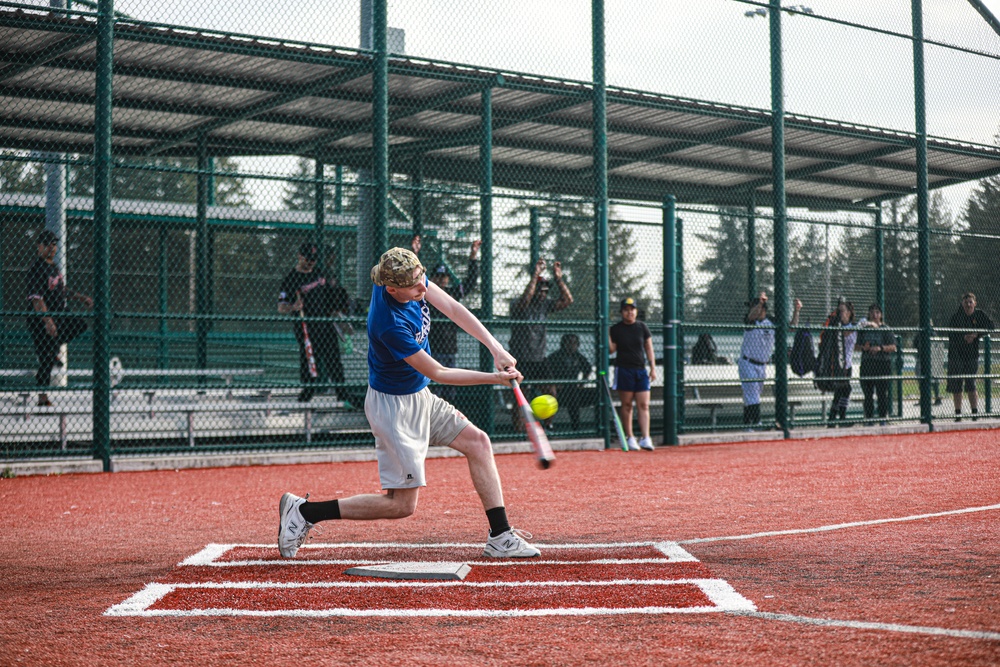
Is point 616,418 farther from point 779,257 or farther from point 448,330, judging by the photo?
point 779,257

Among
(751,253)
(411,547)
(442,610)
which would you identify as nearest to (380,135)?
(411,547)

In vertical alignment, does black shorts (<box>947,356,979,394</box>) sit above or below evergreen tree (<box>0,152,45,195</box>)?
below

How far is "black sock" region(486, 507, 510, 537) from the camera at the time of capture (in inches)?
212

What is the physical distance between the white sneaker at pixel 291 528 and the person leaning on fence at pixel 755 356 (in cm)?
941

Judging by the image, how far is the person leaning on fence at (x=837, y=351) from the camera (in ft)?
48.1

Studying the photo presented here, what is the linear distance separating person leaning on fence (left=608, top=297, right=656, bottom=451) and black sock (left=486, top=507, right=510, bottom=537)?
22.9 feet

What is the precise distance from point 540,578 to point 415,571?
606mm

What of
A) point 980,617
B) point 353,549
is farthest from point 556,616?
point 353,549

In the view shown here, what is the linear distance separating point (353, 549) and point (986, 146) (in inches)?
580

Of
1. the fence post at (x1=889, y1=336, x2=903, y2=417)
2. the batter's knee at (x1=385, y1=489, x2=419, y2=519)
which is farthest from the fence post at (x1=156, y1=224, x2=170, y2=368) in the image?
the batter's knee at (x1=385, y1=489, x2=419, y2=519)

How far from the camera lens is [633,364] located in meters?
12.2

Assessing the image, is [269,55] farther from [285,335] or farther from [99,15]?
[285,335]

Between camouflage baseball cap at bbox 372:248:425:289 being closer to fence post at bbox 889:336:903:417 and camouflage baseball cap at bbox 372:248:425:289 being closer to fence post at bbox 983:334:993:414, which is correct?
fence post at bbox 889:336:903:417

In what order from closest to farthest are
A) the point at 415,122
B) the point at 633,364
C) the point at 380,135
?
1. the point at 380,135
2. the point at 633,364
3. the point at 415,122
